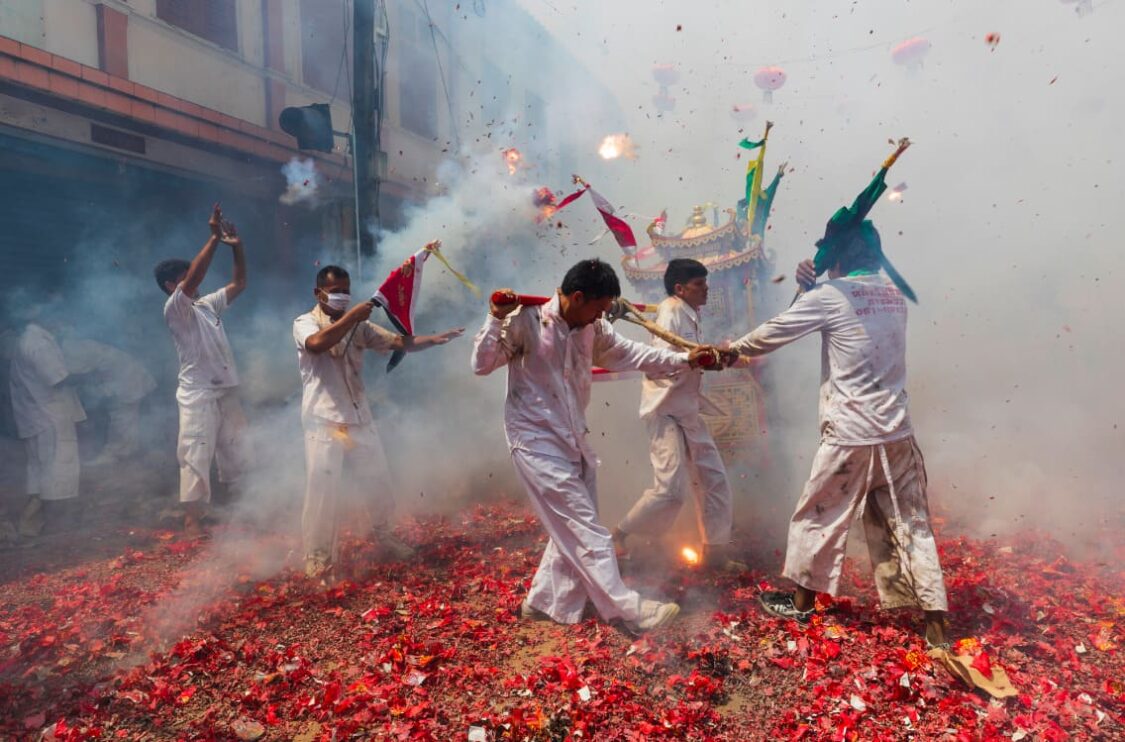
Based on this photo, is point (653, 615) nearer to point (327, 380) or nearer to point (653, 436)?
point (653, 436)

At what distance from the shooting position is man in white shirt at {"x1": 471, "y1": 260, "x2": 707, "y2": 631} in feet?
12.5

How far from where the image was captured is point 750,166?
8312 millimetres

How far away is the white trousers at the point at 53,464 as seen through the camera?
683 centimetres

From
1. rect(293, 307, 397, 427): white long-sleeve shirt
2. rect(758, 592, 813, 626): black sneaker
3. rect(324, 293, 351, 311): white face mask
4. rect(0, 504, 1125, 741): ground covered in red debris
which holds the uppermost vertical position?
rect(324, 293, 351, 311): white face mask

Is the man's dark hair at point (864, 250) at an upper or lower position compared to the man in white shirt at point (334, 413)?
upper

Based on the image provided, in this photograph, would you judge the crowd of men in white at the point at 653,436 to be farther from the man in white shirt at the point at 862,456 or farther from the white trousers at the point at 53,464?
the white trousers at the point at 53,464

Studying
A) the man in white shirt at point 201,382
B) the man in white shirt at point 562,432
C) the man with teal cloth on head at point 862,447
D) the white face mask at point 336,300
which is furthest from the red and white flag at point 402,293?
the man with teal cloth on head at point 862,447

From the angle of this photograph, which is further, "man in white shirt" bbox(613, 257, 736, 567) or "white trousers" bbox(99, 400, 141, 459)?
"white trousers" bbox(99, 400, 141, 459)

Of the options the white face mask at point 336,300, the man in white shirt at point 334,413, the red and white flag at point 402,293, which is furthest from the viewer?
the white face mask at point 336,300

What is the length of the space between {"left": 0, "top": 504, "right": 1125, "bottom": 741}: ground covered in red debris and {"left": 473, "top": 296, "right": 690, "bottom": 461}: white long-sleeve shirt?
110cm

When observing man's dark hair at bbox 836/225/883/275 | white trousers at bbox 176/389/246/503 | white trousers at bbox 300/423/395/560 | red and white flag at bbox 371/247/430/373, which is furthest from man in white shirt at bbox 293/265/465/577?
man's dark hair at bbox 836/225/883/275

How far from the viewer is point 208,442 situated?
20.3ft

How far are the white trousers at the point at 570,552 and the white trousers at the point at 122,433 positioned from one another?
721 centimetres

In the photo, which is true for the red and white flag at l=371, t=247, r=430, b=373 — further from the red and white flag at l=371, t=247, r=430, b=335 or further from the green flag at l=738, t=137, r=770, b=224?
the green flag at l=738, t=137, r=770, b=224
